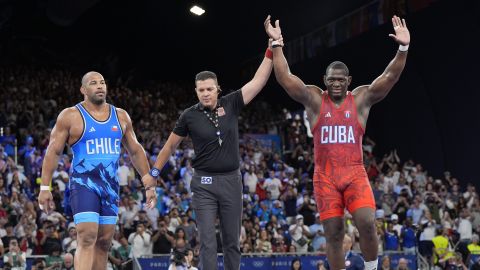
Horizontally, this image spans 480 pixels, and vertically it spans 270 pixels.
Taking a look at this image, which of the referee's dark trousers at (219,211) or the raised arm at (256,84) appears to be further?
the raised arm at (256,84)

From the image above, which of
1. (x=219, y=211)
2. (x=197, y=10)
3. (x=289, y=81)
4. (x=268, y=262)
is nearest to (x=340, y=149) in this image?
(x=289, y=81)

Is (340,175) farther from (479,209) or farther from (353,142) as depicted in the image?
(479,209)

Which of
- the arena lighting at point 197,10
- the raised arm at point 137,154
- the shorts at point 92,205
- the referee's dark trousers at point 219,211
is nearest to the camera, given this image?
the referee's dark trousers at point 219,211

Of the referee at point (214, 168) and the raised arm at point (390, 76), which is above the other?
the raised arm at point (390, 76)

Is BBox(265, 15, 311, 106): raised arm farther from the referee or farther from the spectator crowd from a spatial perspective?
the spectator crowd

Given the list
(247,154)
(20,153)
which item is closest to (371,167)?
(247,154)

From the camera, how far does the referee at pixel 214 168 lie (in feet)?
27.1

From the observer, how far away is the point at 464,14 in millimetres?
25344

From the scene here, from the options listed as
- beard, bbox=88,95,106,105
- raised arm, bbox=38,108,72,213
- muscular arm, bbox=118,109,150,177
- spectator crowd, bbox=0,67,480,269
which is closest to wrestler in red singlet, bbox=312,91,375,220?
muscular arm, bbox=118,109,150,177

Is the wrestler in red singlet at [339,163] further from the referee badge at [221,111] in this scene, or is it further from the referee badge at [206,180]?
the referee badge at [206,180]

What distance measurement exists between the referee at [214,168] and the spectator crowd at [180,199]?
24.2 feet

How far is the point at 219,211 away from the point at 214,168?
44 cm

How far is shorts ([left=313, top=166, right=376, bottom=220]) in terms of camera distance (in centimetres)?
827

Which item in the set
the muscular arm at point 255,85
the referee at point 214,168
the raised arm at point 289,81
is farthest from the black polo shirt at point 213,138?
the raised arm at point 289,81
